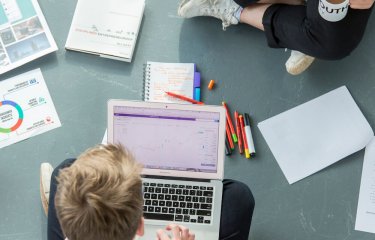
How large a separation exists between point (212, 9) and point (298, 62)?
0.29 meters

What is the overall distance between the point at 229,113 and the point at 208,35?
0.25 meters

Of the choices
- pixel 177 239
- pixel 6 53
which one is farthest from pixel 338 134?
pixel 6 53

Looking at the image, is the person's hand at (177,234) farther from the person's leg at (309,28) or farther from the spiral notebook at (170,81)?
the person's leg at (309,28)

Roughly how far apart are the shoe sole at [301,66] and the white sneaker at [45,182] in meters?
0.74

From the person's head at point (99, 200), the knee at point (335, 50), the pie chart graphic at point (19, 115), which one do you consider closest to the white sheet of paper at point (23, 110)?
the pie chart graphic at point (19, 115)

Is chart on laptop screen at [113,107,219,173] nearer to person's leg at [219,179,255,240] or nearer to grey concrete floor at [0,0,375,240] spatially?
person's leg at [219,179,255,240]

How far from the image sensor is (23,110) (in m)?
1.41

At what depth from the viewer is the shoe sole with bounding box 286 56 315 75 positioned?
4.42 feet

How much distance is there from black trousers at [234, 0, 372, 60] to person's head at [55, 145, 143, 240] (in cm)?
68

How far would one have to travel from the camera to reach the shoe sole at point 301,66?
135 cm

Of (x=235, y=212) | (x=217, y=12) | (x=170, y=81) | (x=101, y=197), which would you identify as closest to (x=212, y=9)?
(x=217, y=12)

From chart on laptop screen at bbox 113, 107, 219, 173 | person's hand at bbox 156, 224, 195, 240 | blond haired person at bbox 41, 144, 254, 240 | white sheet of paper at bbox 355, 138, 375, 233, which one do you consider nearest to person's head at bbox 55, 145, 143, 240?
blond haired person at bbox 41, 144, 254, 240

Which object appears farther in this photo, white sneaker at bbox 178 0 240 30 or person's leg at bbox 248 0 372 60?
white sneaker at bbox 178 0 240 30

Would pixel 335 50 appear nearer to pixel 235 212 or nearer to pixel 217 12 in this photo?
pixel 217 12
